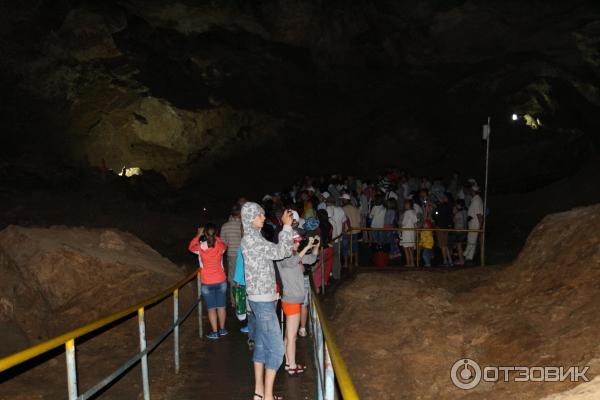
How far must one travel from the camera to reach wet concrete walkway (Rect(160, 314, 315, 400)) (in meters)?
5.70

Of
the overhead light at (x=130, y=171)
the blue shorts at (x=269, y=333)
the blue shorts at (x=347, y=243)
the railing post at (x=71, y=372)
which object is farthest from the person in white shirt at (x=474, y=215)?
the overhead light at (x=130, y=171)

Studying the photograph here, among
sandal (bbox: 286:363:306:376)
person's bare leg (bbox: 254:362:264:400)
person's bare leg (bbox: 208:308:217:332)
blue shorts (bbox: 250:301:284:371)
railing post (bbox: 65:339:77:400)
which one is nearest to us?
railing post (bbox: 65:339:77:400)

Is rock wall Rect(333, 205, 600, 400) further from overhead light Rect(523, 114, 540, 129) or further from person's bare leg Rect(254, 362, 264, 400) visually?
overhead light Rect(523, 114, 540, 129)

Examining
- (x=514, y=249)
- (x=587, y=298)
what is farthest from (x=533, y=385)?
(x=514, y=249)

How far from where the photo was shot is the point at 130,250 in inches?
367

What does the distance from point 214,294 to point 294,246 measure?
258 centimetres

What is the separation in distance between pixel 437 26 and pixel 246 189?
1094 centimetres

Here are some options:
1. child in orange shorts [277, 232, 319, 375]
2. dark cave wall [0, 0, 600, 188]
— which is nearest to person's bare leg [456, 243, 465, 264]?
child in orange shorts [277, 232, 319, 375]

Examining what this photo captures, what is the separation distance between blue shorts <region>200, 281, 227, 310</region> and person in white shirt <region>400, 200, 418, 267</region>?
5.68m

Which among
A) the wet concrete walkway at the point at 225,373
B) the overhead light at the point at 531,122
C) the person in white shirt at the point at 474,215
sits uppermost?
the overhead light at the point at 531,122

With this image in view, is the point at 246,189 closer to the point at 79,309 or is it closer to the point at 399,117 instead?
the point at 399,117

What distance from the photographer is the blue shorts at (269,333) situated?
16.3 ft

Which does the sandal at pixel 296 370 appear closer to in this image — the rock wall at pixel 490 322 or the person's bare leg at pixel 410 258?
the rock wall at pixel 490 322

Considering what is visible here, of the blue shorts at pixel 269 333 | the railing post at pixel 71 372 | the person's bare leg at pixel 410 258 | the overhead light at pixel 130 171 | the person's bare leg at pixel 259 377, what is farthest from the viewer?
the overhead light at pixel 130 171
